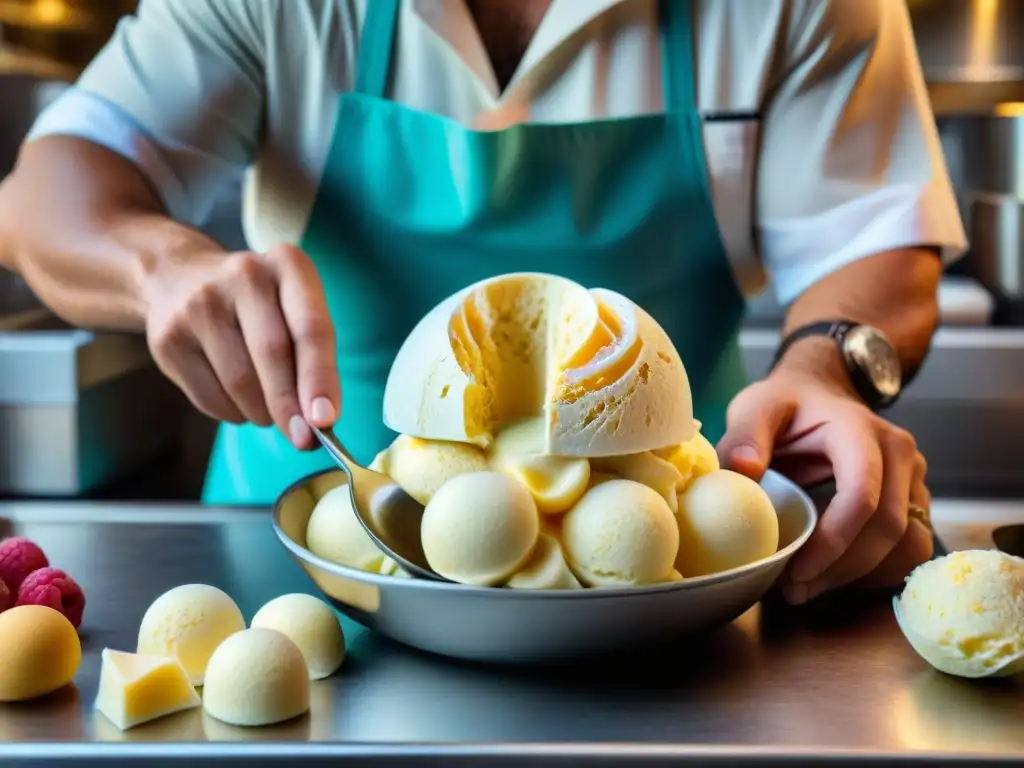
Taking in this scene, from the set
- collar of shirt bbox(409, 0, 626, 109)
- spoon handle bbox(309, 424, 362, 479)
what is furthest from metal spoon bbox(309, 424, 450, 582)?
collar of shirt bbox(409, 0, 626, 109)

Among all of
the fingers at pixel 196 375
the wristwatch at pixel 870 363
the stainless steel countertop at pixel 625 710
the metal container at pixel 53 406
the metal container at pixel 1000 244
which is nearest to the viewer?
the stainless steel countertop at pixel 625 710

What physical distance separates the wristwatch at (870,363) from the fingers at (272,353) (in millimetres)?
493

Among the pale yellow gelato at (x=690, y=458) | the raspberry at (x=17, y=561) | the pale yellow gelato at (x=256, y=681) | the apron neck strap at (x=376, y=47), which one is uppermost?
the apron neck strap at (x=376, y=47)

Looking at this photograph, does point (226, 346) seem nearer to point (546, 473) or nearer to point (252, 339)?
point (252, 339)

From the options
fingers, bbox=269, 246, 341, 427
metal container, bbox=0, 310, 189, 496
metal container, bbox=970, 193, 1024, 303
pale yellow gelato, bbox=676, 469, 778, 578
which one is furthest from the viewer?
metal container, bbox=970, 193, 1024, 303

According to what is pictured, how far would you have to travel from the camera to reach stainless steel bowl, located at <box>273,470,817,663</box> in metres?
0.53

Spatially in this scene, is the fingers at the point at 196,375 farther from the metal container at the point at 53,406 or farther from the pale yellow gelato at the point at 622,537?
the metal container at the point at 53,406

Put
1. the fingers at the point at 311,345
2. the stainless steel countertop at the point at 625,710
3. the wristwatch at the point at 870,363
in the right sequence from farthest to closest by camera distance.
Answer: the wristwatch at the point at 870,363 → the fingers at the point at 311,345 → the stainless steel countertop at the point at 625,710

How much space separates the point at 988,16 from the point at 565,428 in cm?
243

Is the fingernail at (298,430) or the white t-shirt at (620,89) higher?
the white t-shirt at (620,89)

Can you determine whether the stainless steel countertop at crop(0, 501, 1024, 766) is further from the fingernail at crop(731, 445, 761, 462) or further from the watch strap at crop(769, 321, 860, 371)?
the watch strap at crop(769, 321, 860, 371)

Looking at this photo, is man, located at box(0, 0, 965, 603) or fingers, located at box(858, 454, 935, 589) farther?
man, located at box(0, 0, 965, 603)

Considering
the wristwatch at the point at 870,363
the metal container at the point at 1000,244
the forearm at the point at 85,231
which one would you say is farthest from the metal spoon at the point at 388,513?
the metal container at the point at 1000,244

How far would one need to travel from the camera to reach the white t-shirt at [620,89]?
3.69 feet
